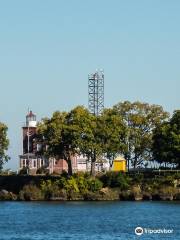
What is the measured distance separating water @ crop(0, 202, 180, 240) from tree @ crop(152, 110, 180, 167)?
733 inches

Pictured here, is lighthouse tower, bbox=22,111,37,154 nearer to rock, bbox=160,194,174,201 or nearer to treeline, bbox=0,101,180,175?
treeline, bbox=0,101,180,175

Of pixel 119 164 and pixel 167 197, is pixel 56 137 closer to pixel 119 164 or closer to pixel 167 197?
pixel 119 164

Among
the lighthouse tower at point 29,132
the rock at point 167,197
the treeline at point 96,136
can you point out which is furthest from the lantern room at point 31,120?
the rock at point 167,197

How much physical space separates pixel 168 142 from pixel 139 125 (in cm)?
1631

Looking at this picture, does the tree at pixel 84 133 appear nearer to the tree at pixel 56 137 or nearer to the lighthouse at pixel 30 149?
the tree at pixel 56 137

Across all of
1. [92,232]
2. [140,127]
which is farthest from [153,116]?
[92,232]

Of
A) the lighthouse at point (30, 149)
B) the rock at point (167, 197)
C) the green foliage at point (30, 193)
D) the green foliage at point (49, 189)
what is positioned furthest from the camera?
the lighthouse at point (30, 149)

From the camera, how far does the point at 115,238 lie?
2968 inches

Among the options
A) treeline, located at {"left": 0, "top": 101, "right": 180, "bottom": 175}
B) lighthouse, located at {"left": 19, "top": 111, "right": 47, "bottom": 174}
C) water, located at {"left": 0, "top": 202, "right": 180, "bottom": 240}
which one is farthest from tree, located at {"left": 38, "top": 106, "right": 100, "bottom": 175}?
lighthouse, located at {"left": 19, "top": 111, "right": 47, "bottom": 174}

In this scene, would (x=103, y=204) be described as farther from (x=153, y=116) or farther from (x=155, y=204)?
(x=153, y=116)

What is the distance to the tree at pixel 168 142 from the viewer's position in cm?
13775

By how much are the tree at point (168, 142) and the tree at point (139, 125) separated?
9.65 meters

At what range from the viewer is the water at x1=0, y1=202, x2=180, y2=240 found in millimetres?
78688

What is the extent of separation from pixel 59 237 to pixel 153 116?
79.4m
